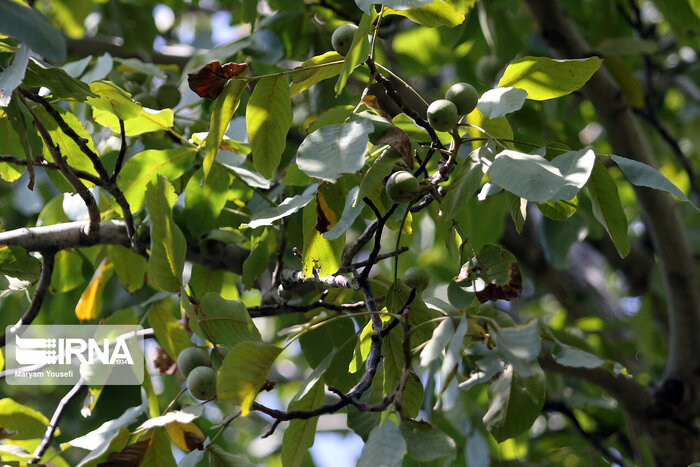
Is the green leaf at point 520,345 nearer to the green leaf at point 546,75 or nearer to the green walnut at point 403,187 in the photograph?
the green walnut at point 403,187

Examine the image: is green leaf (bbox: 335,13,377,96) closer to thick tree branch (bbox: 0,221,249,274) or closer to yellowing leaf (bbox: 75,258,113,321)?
thick tree branch (bbox: 0,221,249,274)

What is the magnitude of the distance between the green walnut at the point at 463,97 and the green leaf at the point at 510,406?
0.37 m

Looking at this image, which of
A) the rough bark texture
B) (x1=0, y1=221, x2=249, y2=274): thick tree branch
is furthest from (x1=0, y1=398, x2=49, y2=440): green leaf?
the rough bark texture

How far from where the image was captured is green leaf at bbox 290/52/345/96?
105cm

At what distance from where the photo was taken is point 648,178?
91cm

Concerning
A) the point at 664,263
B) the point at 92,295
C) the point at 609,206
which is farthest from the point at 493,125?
the point at 664,263

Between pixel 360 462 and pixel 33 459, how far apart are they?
62cm

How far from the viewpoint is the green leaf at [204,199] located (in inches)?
52.4

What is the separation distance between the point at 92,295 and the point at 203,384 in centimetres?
69

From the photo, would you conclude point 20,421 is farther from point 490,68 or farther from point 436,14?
point 490,68

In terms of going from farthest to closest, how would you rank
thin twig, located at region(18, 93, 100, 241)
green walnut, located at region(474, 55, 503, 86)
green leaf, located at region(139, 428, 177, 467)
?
green walnut, located at region(474, 55, 503, 86), thin twig, located at region(18, 93, 100, 241), green leaf, located at region(139, 428, 177, 467)

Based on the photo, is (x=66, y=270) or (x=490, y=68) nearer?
(x=66, y=270)

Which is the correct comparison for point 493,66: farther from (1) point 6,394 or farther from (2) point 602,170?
(1) point 6,394

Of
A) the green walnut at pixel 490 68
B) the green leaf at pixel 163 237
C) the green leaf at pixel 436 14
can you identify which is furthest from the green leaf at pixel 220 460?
the green walnut at pixel 490 68
